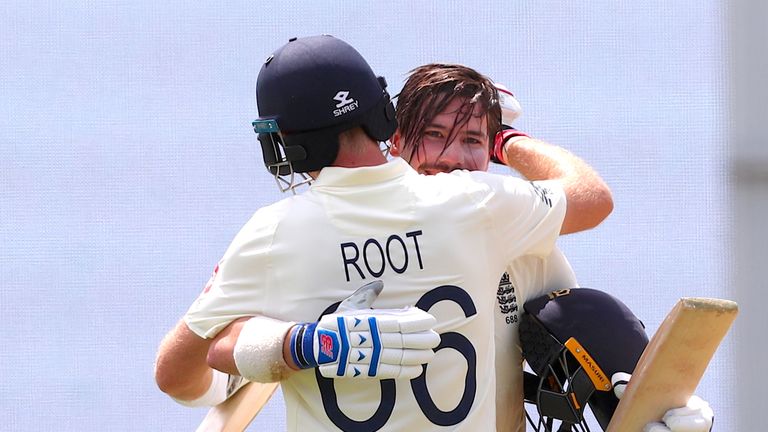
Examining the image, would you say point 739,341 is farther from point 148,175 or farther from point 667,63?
point 148,175

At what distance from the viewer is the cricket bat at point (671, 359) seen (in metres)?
1.55

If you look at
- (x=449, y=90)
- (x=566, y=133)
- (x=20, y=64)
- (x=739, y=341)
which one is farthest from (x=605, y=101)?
(x=20, y=64)

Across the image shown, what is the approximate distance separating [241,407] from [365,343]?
530 millimetres

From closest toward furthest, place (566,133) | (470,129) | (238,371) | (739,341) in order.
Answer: (238,371)
(470,129)
(739,341)
(566,133)

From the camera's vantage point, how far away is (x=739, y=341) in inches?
90.3

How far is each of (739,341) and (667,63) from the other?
0.59 meters

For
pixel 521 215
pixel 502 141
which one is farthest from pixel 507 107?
pixel 521 215

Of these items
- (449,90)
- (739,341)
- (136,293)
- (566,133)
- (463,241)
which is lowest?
(739,341)

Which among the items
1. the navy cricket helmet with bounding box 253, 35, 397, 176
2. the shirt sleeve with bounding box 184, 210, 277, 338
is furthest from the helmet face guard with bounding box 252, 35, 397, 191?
the shirt sleeve with bounding box 184, 210, 277, 338

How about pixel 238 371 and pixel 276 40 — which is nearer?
pixel 238 371

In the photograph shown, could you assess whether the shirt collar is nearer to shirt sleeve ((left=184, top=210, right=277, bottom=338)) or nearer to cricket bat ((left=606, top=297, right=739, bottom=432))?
shirt sleeve ((left=184, top=210, right=277, bottom=338))

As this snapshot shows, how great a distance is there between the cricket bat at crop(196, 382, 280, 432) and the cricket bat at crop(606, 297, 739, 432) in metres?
0.51

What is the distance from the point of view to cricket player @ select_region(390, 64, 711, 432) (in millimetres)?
1689

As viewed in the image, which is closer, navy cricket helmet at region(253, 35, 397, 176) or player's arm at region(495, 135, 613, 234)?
navy cricket helmet at region(253, 35, 397, 176)
